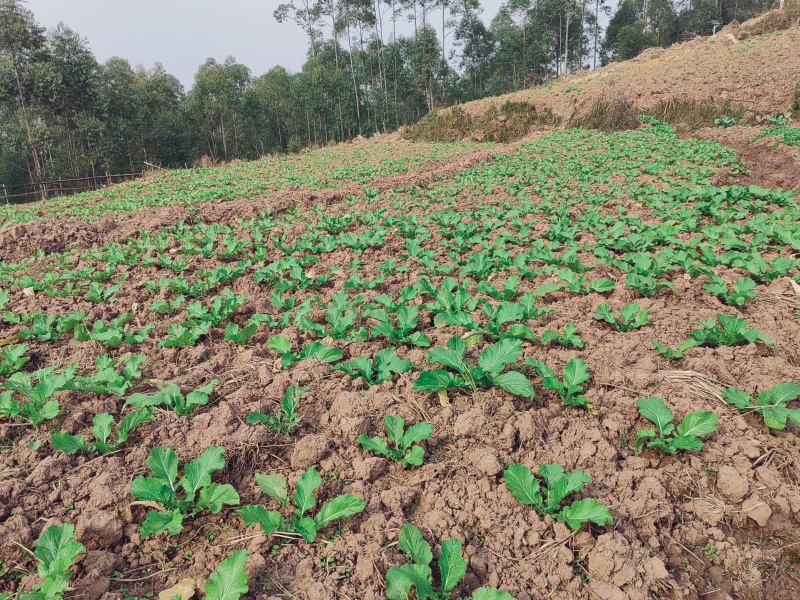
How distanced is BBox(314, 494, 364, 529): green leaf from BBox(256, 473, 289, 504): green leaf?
21 cm

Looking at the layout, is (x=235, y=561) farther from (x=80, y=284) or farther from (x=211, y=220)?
(x=211, y=220)

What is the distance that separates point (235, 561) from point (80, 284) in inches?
197

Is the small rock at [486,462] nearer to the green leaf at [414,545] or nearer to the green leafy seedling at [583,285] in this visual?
the green leaf at [414,545]

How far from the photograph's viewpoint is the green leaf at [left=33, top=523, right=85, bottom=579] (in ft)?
4.91

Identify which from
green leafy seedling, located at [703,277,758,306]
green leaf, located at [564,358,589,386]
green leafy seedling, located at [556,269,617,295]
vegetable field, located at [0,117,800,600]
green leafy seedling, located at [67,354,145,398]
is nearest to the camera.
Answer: vegetable field, located at [0,117,800,600]

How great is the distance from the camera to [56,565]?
58.8 inches

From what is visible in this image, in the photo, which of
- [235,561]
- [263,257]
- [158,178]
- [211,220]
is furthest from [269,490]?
[158,178]

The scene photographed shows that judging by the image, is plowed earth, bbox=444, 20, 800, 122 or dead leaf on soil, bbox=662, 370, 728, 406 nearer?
dead leaf on soil, bbox=662, 370, 728, 406

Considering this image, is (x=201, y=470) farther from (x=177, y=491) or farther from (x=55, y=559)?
(x=55, y=559)

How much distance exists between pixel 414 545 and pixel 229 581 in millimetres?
676

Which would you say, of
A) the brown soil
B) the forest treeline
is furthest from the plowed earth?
the forest treeline

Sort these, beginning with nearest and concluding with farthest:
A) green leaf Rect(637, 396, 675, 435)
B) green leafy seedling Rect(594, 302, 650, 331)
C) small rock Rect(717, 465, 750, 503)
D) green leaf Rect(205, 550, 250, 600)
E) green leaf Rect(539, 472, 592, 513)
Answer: green leaf Rect(205, 550, 250, 600) < green leaf Rect(539, 472, 592, 513) < small rock Rect(717, 465, 750, 503) < green leaf Rect(637, 396, 675, 435) < green leafy seedling Rect(594, 302, 650, 331)

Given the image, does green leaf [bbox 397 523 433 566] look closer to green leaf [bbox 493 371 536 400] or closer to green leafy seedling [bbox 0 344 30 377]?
green leaf [bbox 493 371 536 400]

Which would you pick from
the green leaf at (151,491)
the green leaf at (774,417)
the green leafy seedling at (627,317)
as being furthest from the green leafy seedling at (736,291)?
the green leaf at (151,491)
